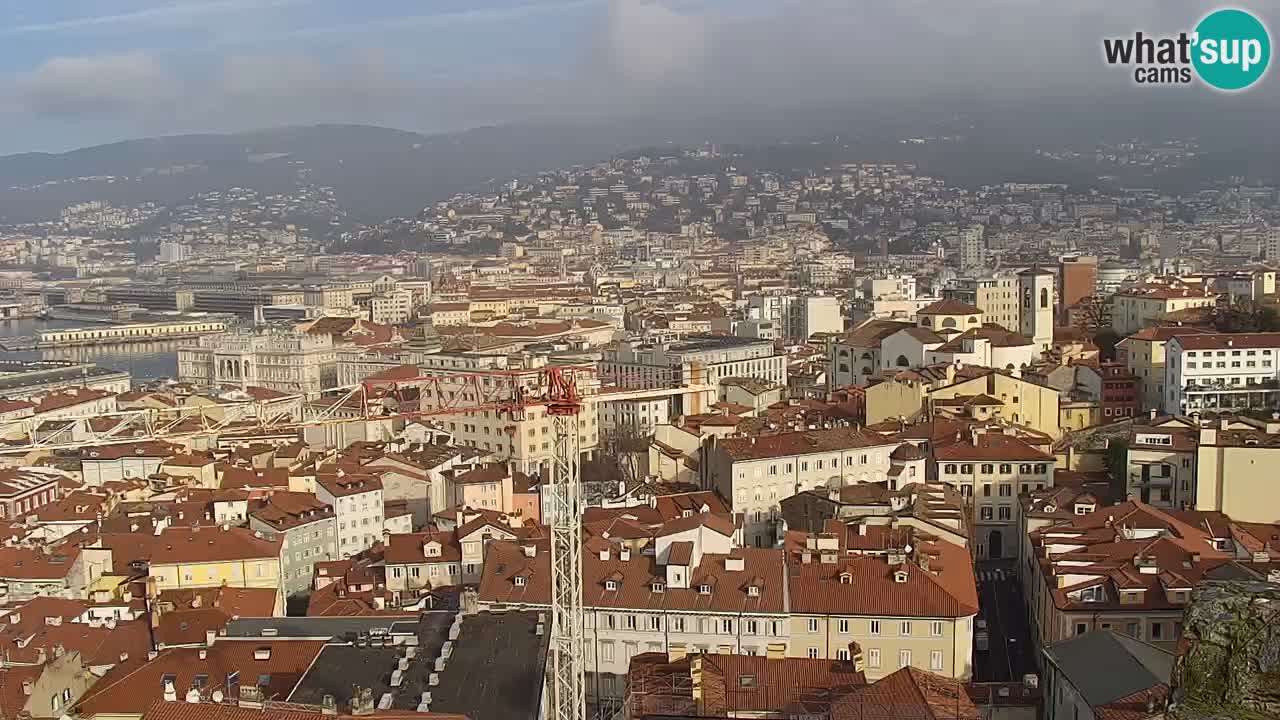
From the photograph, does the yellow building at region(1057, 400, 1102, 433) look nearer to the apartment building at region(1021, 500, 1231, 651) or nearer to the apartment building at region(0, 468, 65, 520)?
the apartment building at region(1021, 500, 1231, 651)

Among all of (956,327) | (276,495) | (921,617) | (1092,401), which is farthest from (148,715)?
(956,327)

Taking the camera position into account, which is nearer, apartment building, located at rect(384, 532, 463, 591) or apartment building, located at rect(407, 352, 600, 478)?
apartment building, located at rect(384, 532, 463, 591)

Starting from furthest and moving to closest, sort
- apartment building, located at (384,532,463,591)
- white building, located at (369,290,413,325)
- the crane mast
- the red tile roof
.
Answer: white building, located at (369,290,413,325) → the red tile roof → apartment building, located at (384,532,463,591) → the crane mast

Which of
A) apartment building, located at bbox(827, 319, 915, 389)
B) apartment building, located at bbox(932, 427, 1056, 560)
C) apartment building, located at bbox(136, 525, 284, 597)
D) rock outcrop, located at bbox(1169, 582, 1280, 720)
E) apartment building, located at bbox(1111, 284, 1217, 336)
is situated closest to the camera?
rock outcrop, located at bbox(1169, 582, 1280, 720)

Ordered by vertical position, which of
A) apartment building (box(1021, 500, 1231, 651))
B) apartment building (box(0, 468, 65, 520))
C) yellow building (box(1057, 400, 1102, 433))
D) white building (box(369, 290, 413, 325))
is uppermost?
apartment building (box(1021, 500, 1231, 651))

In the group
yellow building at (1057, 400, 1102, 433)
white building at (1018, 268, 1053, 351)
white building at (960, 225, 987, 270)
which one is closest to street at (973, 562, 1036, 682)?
yellow building at (1057, 400, 1102, 433)

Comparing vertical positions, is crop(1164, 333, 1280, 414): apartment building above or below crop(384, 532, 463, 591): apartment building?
above

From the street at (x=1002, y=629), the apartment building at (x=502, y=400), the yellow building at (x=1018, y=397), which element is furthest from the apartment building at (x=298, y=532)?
the yellow building at (x=1018, y=397)
